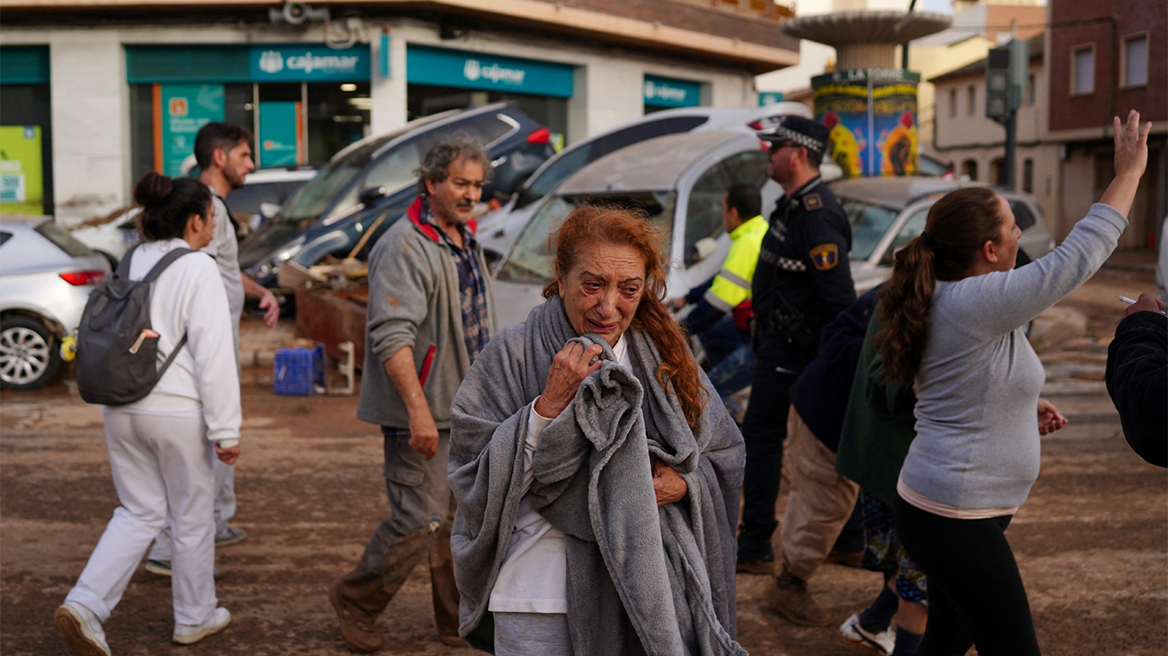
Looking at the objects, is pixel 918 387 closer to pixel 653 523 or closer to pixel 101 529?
pixel 653 523

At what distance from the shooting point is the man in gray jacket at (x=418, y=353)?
13.9ft

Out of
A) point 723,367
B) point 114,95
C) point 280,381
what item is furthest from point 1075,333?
point 114,95

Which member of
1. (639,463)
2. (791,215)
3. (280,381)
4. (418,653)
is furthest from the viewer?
(280,381)

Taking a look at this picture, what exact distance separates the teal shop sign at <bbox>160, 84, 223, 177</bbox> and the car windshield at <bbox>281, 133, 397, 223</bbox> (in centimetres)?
718

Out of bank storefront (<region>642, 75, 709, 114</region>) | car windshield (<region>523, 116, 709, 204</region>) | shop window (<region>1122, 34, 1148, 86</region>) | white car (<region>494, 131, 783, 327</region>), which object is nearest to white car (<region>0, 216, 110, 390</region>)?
white car (<region>494, 131, 783, 327</region>)

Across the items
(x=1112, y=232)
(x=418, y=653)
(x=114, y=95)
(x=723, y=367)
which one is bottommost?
(x=418, y=653)

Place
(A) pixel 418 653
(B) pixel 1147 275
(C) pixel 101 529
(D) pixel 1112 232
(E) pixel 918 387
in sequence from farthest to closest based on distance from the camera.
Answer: (B) pixel 1147 275, (C) pixel 101 529, (A) pixel 418 653, (E) pixel 918 387, (D) pixel 1112 232

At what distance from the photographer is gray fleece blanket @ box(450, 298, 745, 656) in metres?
2.54

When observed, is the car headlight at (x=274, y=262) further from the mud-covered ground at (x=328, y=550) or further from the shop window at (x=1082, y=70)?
the shop window at (x=1082, y=70)

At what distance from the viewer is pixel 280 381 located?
10.2m

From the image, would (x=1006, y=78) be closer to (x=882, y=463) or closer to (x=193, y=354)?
(x=882, y=463)

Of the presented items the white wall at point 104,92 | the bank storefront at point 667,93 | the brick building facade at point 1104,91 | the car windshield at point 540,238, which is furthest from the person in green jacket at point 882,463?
the brick building facade at point 1104,91

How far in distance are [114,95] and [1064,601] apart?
65.7ft

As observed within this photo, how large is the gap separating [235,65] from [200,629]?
722 inches
